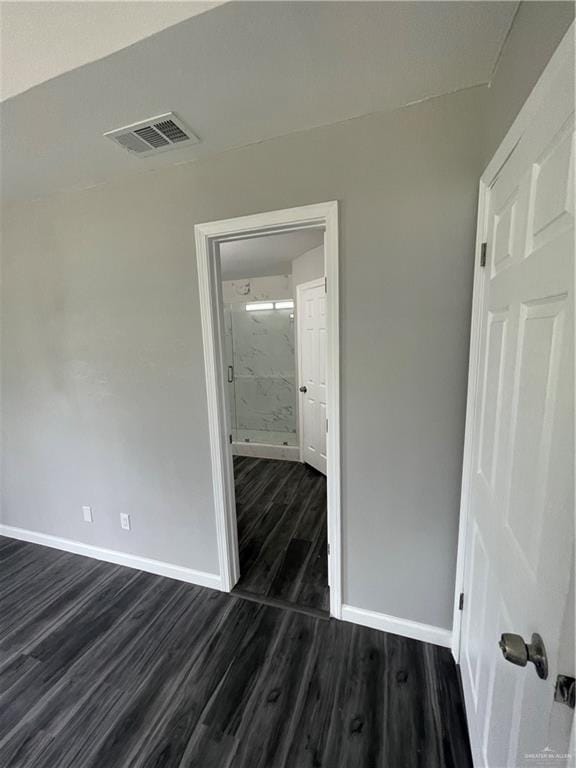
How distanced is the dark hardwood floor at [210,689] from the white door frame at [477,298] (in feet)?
1.24

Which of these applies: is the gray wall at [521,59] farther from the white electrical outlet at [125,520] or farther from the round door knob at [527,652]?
the white electrical outlet at [125,520]

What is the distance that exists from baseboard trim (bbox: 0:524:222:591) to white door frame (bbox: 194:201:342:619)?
0.17 metres

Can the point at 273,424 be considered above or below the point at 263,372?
below

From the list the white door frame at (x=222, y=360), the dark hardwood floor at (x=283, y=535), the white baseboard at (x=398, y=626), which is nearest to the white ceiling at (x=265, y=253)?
the white door frame at (x=222, y=360)

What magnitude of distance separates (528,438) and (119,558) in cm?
258

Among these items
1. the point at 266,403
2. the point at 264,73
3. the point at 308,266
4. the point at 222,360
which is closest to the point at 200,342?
the point at 222,360

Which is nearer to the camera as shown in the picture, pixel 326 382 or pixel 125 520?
pixel 326 382

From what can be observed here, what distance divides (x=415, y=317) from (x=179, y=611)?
206cm

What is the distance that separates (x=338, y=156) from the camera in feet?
4.50

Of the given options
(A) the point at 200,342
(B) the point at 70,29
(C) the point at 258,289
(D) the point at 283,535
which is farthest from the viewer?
(C) the point at 258,289

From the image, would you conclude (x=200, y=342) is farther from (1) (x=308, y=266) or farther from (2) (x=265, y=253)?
(1) (x=308, y=266)

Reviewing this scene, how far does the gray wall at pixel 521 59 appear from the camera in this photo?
0.66 meters

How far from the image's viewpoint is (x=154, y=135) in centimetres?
140

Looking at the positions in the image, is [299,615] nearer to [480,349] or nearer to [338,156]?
[480,349]
